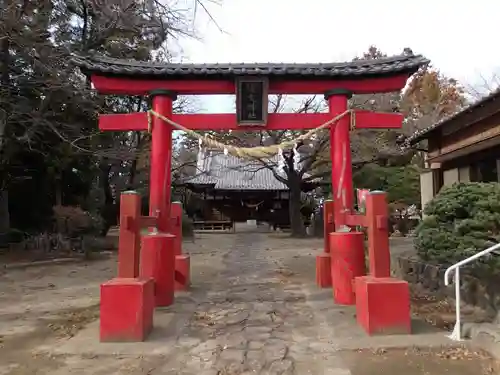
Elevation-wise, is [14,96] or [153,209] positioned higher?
[14,96]

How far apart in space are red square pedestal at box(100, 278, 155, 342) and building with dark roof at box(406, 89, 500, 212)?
779 centimetres

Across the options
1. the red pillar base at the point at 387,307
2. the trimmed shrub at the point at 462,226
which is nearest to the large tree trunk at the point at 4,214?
the trimmed shrub at the point at 462,226

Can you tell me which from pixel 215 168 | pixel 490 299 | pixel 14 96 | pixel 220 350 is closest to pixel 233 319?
pixel 220 350

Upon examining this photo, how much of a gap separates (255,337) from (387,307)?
1719 mm

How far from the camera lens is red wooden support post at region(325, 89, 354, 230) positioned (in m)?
7.61

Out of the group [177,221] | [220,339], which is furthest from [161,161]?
[220,339]

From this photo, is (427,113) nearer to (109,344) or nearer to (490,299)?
(490,299)

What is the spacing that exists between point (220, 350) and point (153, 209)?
9.76 ft

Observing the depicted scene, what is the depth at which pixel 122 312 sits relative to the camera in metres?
5.51

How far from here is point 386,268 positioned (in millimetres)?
5840

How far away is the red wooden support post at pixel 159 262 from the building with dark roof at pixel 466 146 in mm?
7037

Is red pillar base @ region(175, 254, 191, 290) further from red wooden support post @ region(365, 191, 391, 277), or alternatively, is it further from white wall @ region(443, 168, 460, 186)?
white wall @ region(443, 168, 460, 186)

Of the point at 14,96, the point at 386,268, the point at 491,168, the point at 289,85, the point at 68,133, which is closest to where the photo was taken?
the point at 386,268

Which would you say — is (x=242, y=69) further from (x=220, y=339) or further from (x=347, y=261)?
(x=220, y=339)
